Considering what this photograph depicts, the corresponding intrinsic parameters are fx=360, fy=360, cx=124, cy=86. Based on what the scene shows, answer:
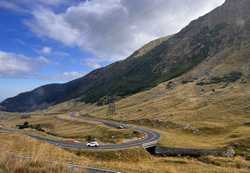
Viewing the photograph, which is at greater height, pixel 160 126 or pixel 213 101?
pixel 213 101

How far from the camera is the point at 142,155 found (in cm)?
6788

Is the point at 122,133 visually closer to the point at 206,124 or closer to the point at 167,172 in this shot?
the point at 206,124

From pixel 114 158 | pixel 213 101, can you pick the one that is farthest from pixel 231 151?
pixel 213 101

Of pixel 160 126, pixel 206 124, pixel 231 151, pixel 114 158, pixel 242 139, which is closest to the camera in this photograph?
pixel 114 158

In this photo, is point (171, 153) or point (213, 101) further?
point (213, 101)

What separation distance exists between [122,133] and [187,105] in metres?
90.4

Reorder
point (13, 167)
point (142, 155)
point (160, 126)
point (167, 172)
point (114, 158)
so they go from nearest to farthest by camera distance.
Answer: point (13, 167), point (167, 172), point (114, 158), point (142, 155), point (160, 126)

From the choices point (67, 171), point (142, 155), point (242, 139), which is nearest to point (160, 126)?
point (242, 139)

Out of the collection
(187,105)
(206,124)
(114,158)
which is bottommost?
(114,158)

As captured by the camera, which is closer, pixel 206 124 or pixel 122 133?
pixel 122 133

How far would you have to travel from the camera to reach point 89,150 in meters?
64.8

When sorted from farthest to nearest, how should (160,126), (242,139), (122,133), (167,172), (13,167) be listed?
(160,126) < (122,133) < (242,139) < (167,172) < (13,167)

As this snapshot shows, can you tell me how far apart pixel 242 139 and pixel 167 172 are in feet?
201

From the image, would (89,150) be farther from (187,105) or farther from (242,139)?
(187,105)
